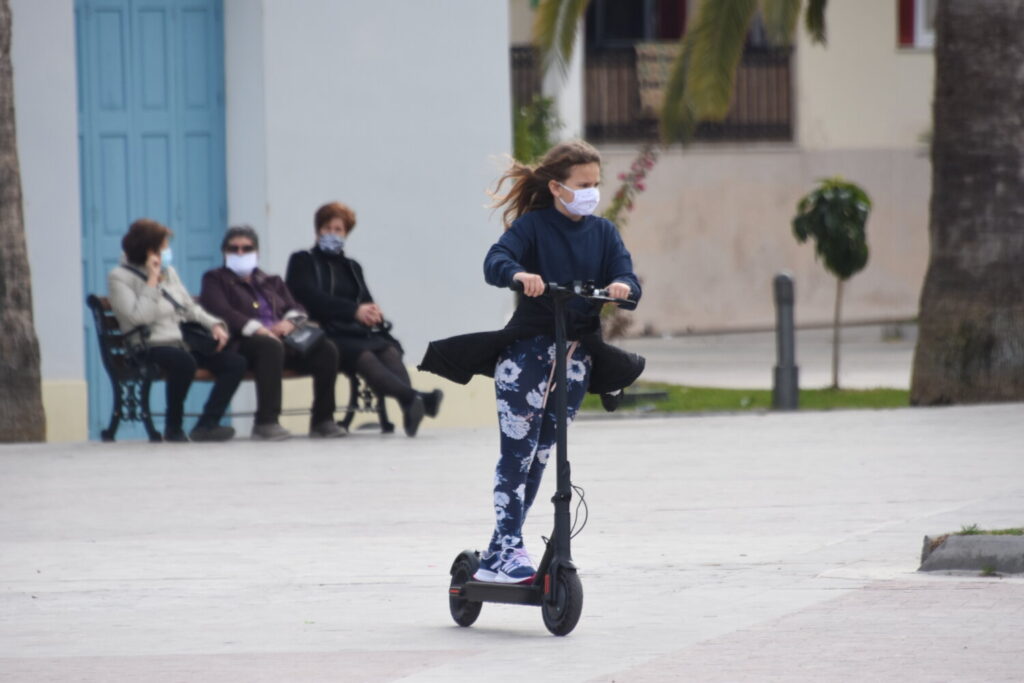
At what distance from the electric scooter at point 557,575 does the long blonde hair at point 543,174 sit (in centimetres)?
46

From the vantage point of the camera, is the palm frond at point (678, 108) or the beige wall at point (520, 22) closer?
the palm frond at point (678, 108)

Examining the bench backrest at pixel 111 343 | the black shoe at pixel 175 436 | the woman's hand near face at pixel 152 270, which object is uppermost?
the woman's hand near face at pixel 152 270

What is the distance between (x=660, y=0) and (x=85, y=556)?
22.4m

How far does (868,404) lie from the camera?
1692 cm

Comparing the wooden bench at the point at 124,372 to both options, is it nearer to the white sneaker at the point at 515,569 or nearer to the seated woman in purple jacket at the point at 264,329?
the seated woman in purple jacket at the point at 264,329

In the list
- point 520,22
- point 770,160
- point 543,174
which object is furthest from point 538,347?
point 770,160

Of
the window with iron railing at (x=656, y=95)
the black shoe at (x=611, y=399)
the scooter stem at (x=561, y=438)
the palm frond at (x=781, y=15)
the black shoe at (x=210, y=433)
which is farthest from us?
the window with iron railing at (x=656, y=95)

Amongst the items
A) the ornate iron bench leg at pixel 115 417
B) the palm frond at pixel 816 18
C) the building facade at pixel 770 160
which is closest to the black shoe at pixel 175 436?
the ornate iron bench leg at pixel 115 417

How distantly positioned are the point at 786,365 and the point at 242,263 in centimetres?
510

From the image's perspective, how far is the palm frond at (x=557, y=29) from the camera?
1731 cm

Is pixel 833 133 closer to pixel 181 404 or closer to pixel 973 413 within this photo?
pixel 973 413

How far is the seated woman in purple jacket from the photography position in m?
13.0

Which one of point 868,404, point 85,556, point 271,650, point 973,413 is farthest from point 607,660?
point 868,404

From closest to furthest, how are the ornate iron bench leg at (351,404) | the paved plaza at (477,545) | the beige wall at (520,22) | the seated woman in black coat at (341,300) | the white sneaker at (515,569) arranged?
the paved plaza at (477,545)
the white sneaker at (515,569)
the seated woman in black coat at (341,300)
the ornate iron bench leg at (351,404)
the beige wall at (520,22)
